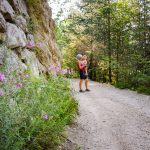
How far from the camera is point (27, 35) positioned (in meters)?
9.20

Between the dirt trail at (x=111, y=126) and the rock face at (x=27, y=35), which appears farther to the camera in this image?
the rock face at (x=27, y=35)

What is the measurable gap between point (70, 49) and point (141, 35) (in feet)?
54.2

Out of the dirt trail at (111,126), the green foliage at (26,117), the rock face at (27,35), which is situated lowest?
the dirt trail at (111,126)

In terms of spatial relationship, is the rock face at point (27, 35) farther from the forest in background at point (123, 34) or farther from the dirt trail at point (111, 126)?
the forest in background at point (123, 34)

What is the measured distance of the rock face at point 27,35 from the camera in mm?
7090

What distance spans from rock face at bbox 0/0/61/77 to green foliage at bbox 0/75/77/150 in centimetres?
44

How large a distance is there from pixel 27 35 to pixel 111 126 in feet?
11.9

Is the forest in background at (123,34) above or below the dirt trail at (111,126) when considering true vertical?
above

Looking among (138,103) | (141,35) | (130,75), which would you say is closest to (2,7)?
(138,103)

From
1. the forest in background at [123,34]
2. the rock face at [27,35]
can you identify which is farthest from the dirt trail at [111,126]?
the forest in background at [123,34]

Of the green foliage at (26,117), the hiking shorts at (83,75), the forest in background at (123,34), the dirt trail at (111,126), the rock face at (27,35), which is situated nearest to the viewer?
the green foliage at (26,117)

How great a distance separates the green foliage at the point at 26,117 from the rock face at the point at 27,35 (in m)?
0.44

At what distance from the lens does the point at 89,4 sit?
27688 mm

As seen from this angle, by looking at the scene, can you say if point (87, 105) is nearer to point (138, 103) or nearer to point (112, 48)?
point (138, 103)
